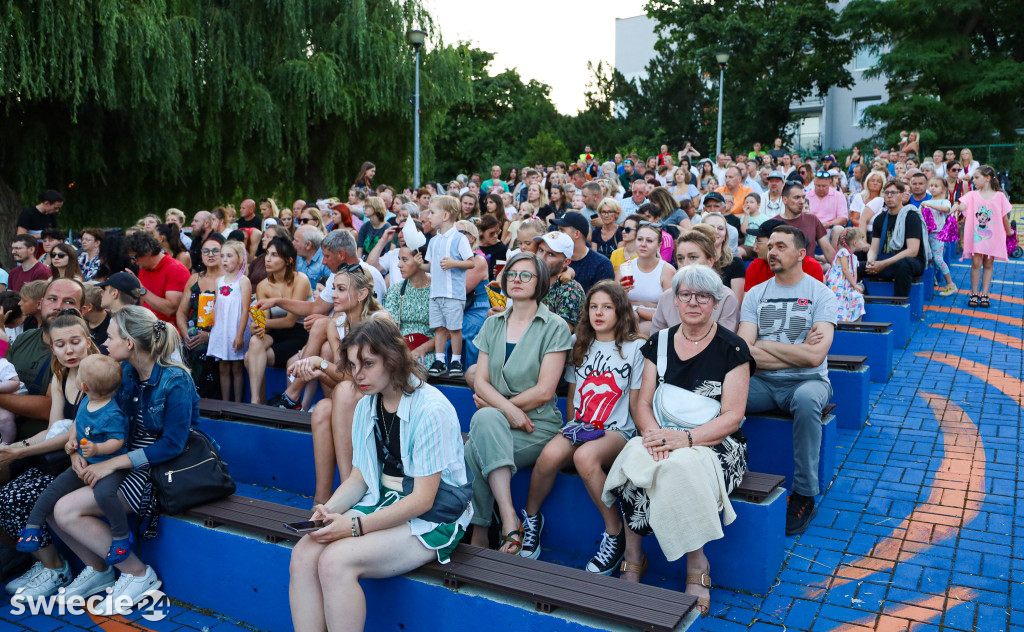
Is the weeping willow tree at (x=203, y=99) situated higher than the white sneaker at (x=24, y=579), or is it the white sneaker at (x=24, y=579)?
the weeping willow tree at (x=203, y=99)

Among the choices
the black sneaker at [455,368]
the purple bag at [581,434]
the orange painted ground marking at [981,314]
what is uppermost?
the orange painted ground marking at [981,314]

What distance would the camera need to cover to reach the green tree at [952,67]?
25625mm

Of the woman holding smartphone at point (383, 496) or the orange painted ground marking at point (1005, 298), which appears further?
the orange painted ground marking at point (1005, 298)

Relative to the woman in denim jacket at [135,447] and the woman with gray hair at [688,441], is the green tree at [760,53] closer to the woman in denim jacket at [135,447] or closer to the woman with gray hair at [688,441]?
the woman with gray hair at [688,441]

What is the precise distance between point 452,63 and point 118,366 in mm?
16001

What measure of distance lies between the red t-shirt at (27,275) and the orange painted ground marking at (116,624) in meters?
4.72

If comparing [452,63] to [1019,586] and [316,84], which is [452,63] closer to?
[316,84]

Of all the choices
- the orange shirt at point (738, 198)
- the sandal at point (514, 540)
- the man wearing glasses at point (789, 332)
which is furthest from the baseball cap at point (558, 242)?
the orange shirt at point (738, 198)

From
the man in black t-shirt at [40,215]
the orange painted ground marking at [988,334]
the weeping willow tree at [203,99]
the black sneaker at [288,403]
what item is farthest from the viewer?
the weeping willow tree at [203,99]

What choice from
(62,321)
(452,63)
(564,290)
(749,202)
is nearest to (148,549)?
(62,321)

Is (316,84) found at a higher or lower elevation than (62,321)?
higher

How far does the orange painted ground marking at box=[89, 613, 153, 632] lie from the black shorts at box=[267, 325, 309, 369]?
297cm

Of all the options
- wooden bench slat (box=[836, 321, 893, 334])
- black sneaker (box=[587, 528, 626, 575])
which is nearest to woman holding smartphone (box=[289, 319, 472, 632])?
black sneaker (box=[587, 528, 626, 575])

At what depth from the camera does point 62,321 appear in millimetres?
4504
